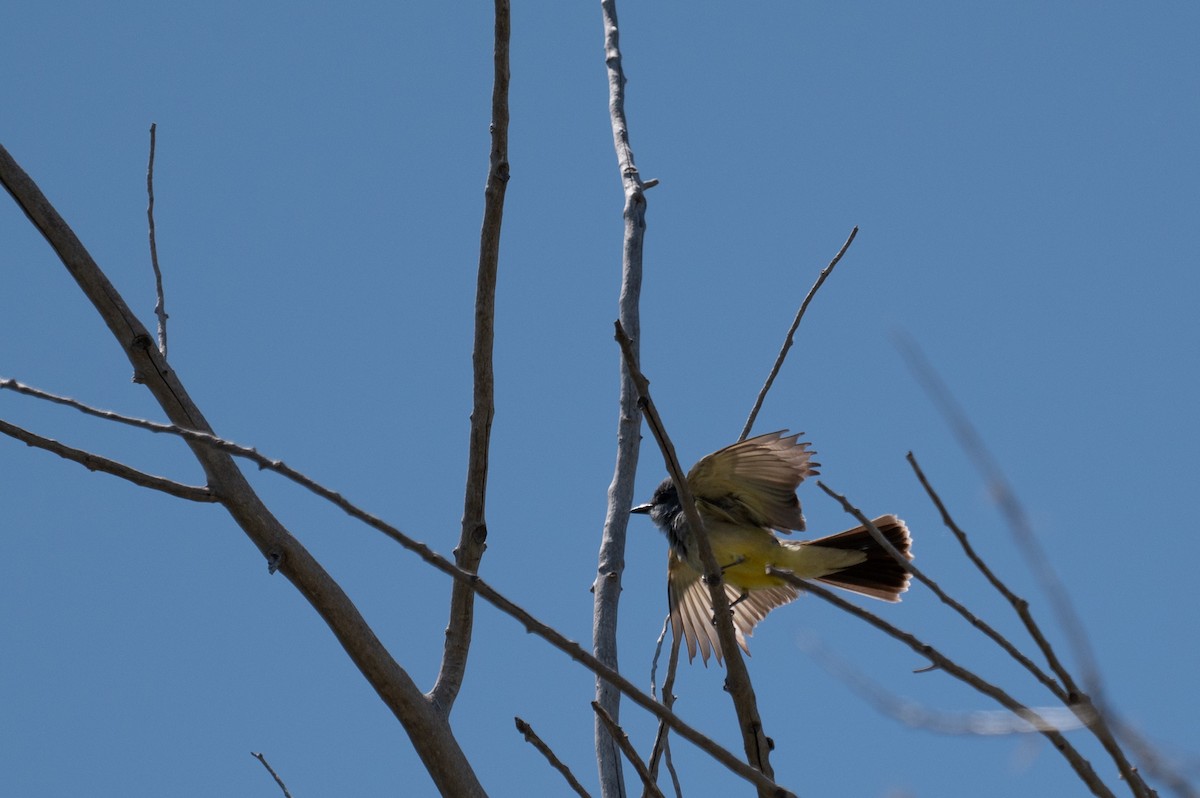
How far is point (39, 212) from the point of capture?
95.5 inches

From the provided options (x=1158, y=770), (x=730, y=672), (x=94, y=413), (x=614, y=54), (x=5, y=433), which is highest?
(x=614, y=54)

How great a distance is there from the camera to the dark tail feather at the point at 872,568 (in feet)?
18.0

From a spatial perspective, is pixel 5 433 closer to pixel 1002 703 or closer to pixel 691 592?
pixel 1002 703

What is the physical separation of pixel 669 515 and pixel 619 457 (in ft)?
7.76

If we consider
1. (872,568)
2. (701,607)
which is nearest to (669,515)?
(701,607)

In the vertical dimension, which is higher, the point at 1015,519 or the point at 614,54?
the point at 614,54

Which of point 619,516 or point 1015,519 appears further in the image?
point 619,516

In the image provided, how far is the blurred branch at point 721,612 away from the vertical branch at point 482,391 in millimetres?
423

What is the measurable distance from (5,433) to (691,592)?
4.09m

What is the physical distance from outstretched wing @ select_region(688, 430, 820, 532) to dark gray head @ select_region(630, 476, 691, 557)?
0.50ft

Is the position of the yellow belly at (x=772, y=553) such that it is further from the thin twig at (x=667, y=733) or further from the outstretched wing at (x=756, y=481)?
the thin twig at (x=667, y=733)

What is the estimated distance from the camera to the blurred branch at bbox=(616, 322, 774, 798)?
6.23 feet

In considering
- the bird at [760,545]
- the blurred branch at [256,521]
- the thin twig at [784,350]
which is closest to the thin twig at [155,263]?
the blurred branch at [256,521]

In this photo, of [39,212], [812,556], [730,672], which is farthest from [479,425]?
[812,556]
